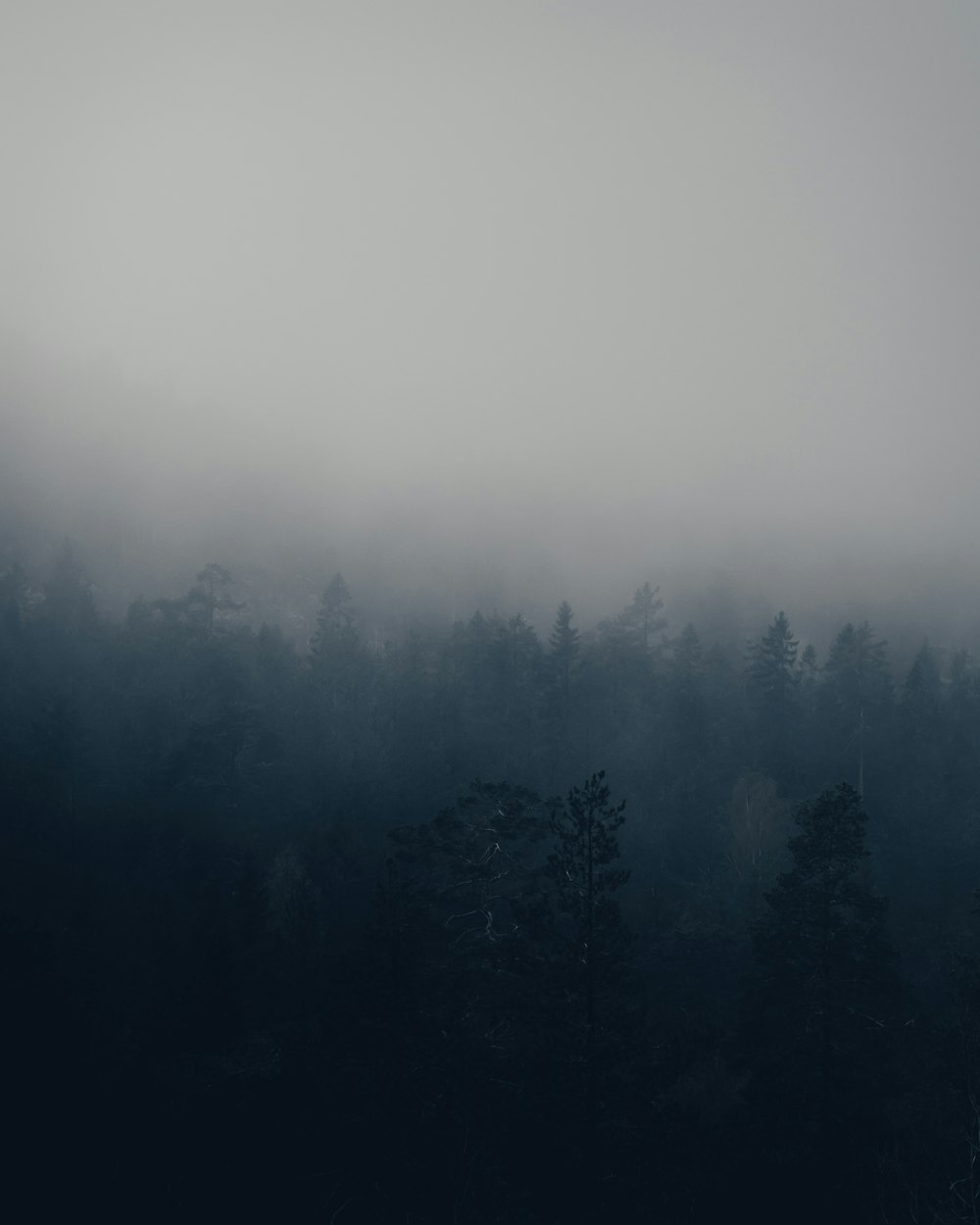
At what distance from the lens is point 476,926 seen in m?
25.9

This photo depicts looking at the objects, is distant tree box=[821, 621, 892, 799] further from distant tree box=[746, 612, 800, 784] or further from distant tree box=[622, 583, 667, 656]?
distant tree box=[622, 583, 667, 656]

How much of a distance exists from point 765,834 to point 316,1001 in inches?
1149

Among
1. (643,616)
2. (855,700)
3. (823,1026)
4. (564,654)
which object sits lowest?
(823,1026)

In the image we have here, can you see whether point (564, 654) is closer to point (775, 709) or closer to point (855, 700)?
point (775, 709)

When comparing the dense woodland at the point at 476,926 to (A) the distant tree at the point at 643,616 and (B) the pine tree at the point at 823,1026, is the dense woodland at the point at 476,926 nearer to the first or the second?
(B) the pine tree at the point at 823,1026

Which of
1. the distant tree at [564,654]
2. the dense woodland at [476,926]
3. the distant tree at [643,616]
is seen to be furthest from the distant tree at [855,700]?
the distant tree at [564,654]

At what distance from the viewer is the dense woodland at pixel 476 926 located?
20.7 metres

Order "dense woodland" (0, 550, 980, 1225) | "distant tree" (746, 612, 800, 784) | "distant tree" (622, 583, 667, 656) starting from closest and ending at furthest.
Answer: "dense woodland" (0, 550, 980, 1225), "distant tree" (746, 612, 800, 784), "distant tree" (622, 583, 667, 656)

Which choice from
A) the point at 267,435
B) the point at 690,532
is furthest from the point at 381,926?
the point at 267,435

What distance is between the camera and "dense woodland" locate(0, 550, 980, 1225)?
815 inches

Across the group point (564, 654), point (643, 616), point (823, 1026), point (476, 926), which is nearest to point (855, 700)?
point (643, 616)

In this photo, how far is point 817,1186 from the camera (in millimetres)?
21719

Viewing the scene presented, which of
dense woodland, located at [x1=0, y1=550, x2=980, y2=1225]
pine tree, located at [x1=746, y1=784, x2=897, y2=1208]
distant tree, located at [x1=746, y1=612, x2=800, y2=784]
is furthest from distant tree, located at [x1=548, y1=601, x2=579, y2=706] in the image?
pine tree, located at [x1=746, y1=784, x2=897, y2=1208]

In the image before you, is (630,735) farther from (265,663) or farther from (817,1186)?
(817,1186)
